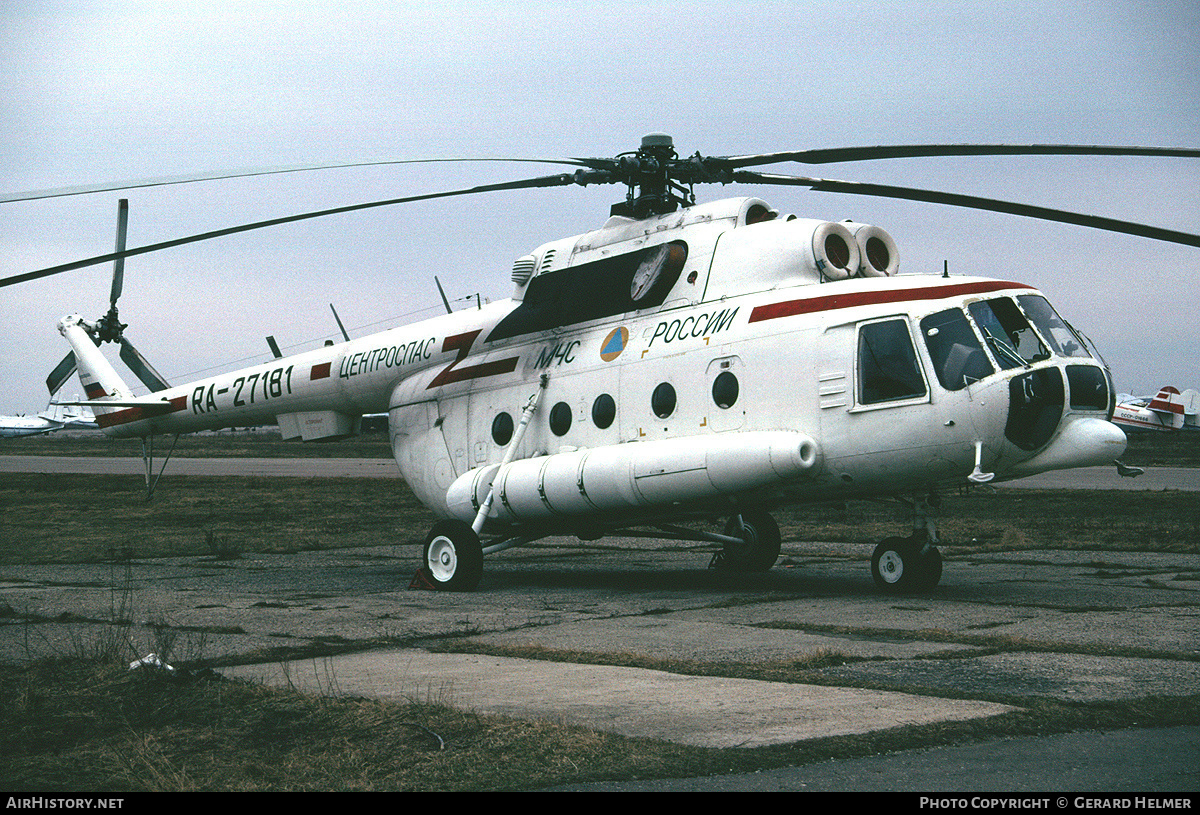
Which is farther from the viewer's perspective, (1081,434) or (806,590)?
(806,590)

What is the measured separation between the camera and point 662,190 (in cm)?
1348

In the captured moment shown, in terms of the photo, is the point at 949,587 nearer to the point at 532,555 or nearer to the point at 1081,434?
the point at 1081,434

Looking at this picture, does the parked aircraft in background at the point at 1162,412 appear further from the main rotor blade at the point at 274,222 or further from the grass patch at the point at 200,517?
the main rotor blade at the point at 274,222

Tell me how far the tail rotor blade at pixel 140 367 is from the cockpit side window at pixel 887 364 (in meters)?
12.5

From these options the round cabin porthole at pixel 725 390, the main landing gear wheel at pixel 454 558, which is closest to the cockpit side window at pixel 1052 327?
the round cabin porthole at pixel 725 390

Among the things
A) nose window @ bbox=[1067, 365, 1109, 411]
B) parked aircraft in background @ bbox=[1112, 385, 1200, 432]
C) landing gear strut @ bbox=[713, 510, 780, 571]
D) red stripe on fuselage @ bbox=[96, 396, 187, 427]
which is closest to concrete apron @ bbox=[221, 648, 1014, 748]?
nose window @ bbox=[1067, 365, 1109, 411]

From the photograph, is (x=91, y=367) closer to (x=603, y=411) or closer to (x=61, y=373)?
(x=61, y=373)

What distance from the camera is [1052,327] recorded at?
11039mm

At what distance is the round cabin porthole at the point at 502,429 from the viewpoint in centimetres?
1408

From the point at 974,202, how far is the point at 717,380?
315 cm

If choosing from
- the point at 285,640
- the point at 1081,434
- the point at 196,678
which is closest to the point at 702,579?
the point at 1081,434

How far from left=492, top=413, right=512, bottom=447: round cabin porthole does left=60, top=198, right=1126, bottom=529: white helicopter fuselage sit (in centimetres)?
3

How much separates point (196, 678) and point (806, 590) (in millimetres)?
7212

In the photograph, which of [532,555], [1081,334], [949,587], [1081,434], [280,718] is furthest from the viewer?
[532,555]
